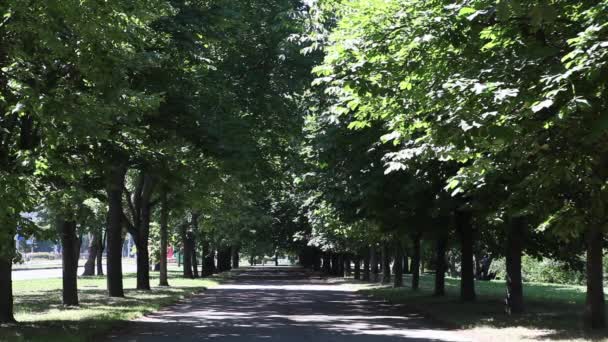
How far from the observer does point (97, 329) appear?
1446 centimetres

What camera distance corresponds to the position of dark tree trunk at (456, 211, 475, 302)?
2198 centimetres

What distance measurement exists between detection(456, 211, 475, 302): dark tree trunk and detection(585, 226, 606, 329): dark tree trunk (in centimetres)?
666

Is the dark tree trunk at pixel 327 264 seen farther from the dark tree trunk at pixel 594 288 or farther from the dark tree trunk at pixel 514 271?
the dark tree trunk at pixel 594 288

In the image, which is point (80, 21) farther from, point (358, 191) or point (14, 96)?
point (358, 191)

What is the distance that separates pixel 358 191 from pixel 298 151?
7565 millimetres

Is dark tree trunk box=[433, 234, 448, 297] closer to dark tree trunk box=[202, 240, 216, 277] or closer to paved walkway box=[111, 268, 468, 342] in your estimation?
paved walkway box=[111, 268, 468, 342]

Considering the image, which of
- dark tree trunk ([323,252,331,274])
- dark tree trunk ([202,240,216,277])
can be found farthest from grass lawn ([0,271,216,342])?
dark tree trunk ([323,252,331,274])

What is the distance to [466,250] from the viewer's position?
73.0 ft

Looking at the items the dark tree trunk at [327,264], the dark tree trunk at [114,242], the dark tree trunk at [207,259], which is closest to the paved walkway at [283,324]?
the dark tree trunk at [114,242]

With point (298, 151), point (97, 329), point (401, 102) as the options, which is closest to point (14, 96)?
point (97, 329)

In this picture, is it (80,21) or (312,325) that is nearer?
(80,21)

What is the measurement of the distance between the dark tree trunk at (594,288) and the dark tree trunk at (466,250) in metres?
6.66

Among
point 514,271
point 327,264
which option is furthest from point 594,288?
point 327,264

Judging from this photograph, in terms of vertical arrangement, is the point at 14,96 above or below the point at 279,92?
below
